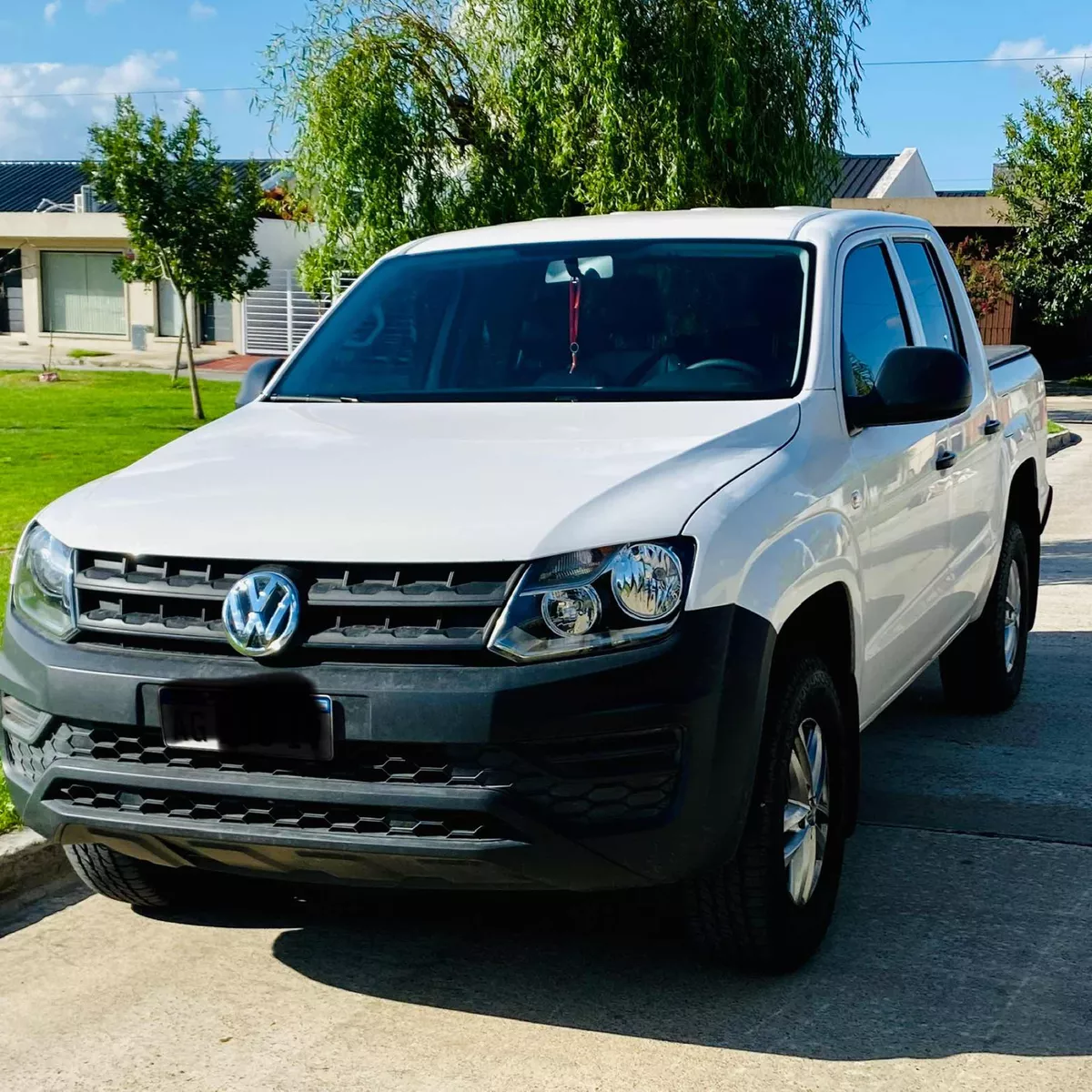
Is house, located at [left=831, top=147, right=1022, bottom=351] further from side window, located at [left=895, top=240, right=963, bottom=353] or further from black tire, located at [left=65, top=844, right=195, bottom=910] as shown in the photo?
black tire, located at [left=65, top=844, right=195, bottom=910]

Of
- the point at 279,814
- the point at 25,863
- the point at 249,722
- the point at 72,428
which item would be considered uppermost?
the point at 249,722

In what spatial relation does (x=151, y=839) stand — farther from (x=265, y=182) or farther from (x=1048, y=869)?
(x=265, y=182)

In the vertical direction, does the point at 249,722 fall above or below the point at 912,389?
below

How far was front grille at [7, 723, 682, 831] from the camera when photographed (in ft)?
11.2

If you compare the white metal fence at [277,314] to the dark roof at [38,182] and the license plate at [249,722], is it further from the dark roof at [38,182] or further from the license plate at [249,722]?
the license plate at [249,722]

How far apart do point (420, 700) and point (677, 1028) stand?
1.03 meters

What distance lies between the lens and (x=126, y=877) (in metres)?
4.45

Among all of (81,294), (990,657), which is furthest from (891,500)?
(81,294)

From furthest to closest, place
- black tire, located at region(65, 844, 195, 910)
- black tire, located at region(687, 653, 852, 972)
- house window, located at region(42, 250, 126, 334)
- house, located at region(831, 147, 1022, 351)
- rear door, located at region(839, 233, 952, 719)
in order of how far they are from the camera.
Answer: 1. house window, located at region(42, 250, 126, 334)
2. house, located at region(831, 147, 1022, 351)
3. rear door, located at region(839, 233, 952, 719)
4. black tire, located at region(65, 844, 195, 910)
5. black tire, located at region(687, 653, 852, 972)

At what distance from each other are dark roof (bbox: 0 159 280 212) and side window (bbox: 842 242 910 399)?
47363 mm

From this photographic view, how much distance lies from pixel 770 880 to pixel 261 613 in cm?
129

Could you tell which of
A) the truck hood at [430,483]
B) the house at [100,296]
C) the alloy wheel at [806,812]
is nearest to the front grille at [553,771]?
the truck hood at [430,483]

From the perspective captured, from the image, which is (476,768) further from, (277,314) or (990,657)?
(277,314)

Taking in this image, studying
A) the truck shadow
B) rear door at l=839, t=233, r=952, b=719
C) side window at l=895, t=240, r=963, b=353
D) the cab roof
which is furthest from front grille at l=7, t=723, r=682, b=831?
side window at l=895, t=240, r=963, b=353
